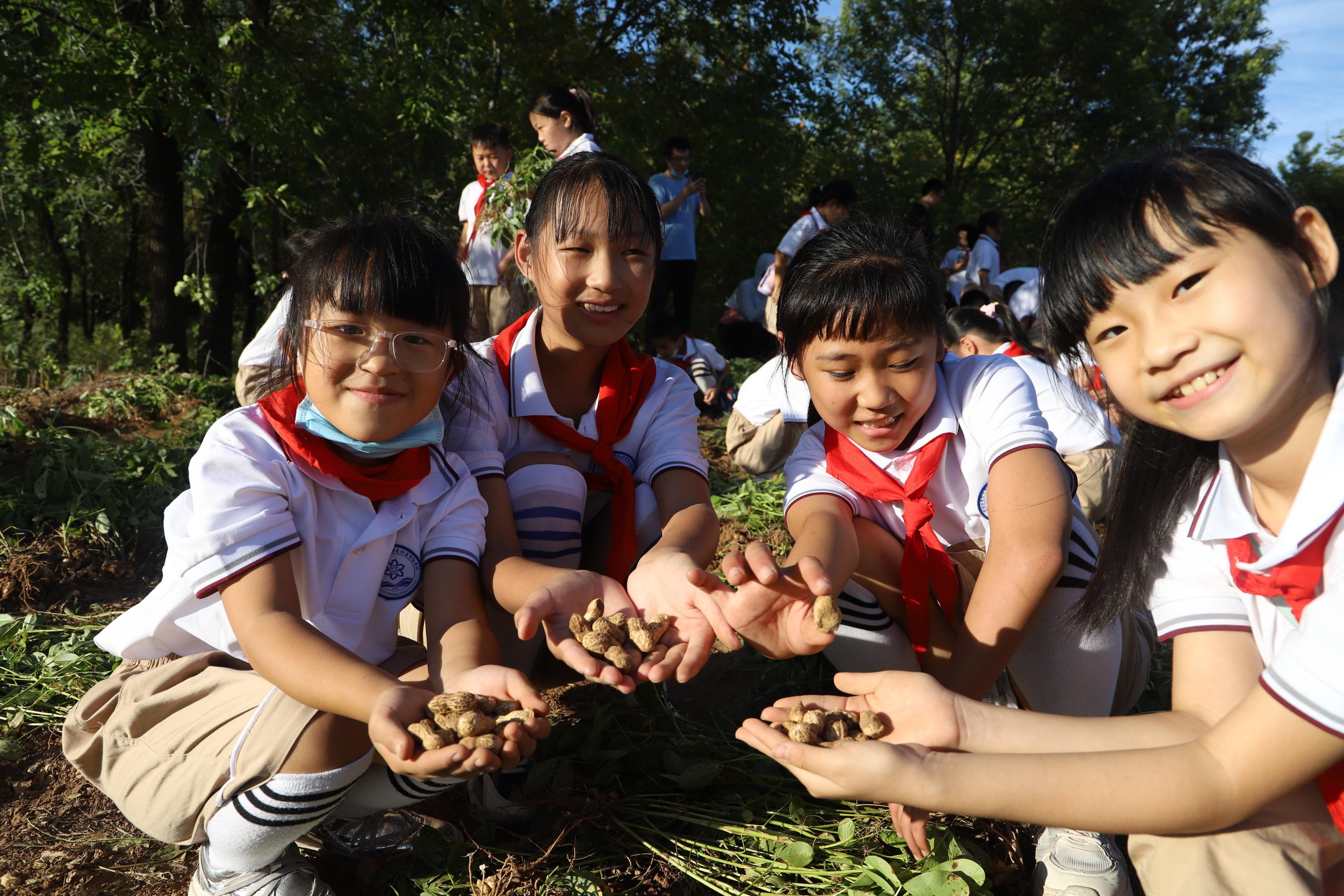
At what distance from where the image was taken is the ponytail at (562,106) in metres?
5.10

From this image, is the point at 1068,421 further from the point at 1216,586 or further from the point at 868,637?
the point at 1216,586

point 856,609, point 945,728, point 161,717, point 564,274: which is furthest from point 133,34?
point 945,728

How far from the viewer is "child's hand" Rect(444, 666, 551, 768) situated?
4.99ft

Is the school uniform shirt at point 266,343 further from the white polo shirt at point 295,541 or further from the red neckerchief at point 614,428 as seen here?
the white polo shirt at point 295,541

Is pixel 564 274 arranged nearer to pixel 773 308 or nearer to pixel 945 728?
pixel 945 728

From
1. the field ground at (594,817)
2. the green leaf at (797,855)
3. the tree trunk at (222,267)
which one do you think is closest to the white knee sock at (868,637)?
the field ground at (594,817)

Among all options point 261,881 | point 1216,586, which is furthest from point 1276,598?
point 261,881

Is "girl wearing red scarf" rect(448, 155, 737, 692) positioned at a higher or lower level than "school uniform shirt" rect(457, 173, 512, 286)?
lower

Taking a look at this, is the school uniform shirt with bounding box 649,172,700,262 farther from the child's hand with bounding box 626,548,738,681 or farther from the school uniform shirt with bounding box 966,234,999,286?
the child's hand with bounding box 626,548,738,681

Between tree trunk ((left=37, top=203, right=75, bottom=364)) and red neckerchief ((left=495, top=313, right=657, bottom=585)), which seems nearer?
red neckerchief ((left=495, top=313, right=657, bottom=585))

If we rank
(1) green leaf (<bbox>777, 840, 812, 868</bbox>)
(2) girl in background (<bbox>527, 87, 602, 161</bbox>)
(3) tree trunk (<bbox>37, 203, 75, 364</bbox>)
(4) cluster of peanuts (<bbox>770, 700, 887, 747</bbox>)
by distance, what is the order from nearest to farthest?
(4) cluster of peanuts (<bbox>770, 700, 887, 747</bbox>)
(1) green leaf (<bbox>777, 840, 812, 868</bbox>)
(2) girl in background (<bbox>527, 87, 602, 161</bbox>)
(3) tree trunk (<bbox>37, 203, 75, 364</bbox>)

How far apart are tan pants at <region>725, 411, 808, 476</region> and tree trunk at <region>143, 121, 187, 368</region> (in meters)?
9.18

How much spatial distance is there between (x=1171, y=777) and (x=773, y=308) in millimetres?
4816

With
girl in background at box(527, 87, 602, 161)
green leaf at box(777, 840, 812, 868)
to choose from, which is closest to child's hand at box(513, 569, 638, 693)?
green leaf at box(777, 840, 812, 868)
